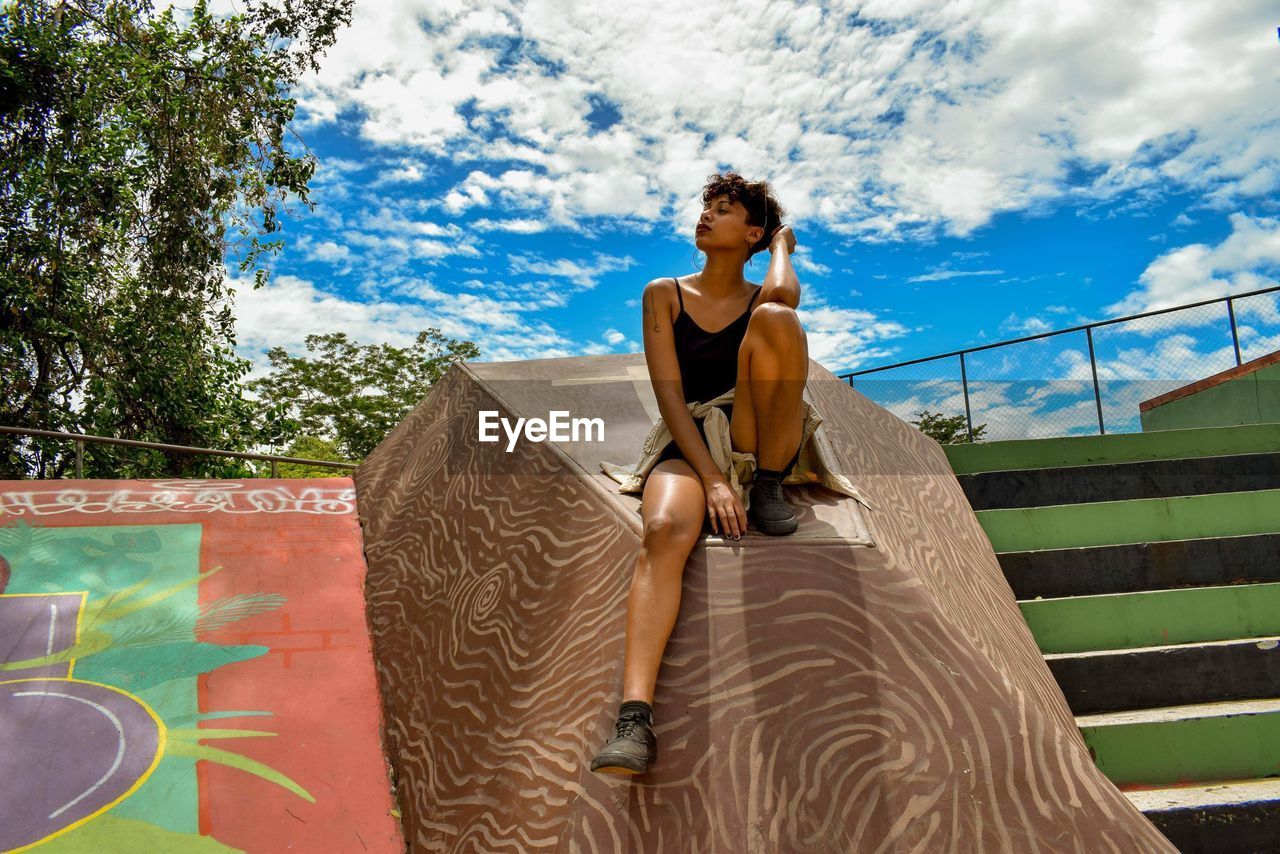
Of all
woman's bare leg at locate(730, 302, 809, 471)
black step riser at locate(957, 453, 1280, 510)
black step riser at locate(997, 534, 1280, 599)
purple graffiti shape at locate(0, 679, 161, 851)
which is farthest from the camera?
black step riser at locate(957, 453, 1280, 510)

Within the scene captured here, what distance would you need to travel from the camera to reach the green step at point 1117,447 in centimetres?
562

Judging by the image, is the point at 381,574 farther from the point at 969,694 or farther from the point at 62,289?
the point at 62,289

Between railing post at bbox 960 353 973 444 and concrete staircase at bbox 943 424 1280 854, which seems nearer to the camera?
concrete staircase at bbox 943 424 1280 854

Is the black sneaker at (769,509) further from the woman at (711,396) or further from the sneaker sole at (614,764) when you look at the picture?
the sneaker sole at (614,764)

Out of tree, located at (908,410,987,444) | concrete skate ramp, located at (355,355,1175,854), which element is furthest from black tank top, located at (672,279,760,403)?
tree, located at (908,410,987,444)

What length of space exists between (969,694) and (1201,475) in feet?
13.2

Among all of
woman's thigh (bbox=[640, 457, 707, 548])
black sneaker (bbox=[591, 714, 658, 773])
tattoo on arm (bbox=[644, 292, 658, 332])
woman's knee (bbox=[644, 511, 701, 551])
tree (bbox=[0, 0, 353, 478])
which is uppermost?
tree (bbox=[0, 0, 353, 478])

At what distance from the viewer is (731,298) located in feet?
9.77

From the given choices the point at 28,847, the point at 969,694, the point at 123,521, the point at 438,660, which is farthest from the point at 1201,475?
the point at 123,521

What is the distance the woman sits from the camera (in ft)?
7.55

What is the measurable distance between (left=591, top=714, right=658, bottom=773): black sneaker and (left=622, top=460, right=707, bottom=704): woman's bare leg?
2.9 inches

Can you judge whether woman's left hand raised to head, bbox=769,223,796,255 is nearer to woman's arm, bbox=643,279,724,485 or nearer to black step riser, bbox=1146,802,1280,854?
woman's arm, bbox=643,279,724,485

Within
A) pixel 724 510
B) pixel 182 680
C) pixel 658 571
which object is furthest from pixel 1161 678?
pixel 182 680

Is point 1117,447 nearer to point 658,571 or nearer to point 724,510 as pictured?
point 724,510
